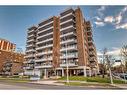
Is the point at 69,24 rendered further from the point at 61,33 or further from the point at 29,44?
the point at 29,44

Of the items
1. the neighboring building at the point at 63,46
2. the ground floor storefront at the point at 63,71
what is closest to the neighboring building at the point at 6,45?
the neighboring building at the point at 63,46

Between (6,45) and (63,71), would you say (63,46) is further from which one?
(6,45)

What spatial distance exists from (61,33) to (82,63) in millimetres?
5706

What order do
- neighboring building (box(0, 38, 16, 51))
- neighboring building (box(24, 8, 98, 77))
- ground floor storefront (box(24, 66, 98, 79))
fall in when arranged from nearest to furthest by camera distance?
ground floor storefront (box(24, 66, 98, 79)), neighboring building (box(24, 8, 98, 77)), neighboring building (box(0, 38, 16, 51))

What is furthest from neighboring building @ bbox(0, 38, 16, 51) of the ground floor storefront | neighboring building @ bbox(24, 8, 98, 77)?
the ground floor storefront

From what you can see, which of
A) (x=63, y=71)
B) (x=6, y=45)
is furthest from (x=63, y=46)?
(x=6, y=45)

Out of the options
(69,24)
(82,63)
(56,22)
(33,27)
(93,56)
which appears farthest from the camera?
(33,27)

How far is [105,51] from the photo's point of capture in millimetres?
15164

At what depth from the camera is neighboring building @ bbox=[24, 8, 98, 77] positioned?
66.6 feet

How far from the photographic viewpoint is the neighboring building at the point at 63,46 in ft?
66.6

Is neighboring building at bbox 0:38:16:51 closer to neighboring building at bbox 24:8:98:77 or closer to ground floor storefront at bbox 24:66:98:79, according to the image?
neighboring building at bbox 24:8:98:77
